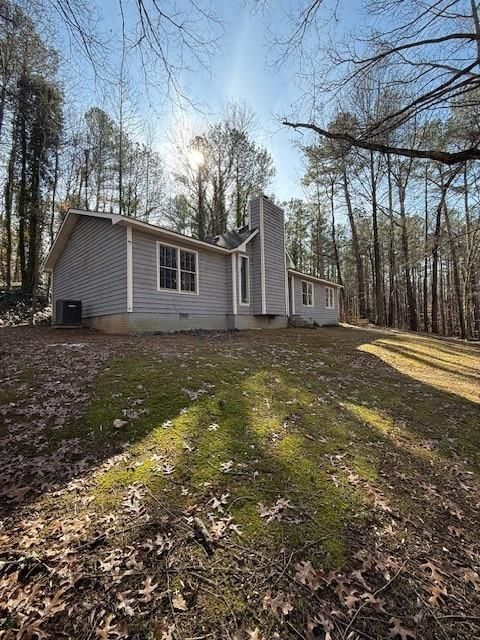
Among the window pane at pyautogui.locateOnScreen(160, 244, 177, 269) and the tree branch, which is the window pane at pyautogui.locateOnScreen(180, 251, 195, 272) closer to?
the window pane at pyautogui.locateOnScreen(160, 244, 177, 269)

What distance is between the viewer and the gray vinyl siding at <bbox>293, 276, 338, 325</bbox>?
18.6 meters

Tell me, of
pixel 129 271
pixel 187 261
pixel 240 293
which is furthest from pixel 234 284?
pixel 129 271

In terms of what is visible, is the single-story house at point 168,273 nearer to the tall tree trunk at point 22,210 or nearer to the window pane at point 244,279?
the window pane at point 244,279

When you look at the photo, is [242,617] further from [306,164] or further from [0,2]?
[306,164]

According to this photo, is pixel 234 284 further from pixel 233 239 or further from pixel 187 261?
pixel 187 261

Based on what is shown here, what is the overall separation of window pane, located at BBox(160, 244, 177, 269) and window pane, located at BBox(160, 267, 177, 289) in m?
0.16

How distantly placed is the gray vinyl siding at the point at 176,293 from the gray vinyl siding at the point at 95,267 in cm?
43

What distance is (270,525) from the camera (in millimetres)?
2432

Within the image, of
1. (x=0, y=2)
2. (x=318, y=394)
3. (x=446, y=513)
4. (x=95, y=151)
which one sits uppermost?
(x=95, y=151)

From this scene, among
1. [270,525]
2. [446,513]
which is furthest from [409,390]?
[270,525]

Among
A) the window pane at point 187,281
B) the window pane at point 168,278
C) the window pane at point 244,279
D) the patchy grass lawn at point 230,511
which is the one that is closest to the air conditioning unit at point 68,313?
the window pane at point 168,278

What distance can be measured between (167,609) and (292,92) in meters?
6.40

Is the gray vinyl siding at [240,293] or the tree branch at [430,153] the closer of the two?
the tree branch at [430,153]

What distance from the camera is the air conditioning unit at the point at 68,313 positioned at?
11539 mm
